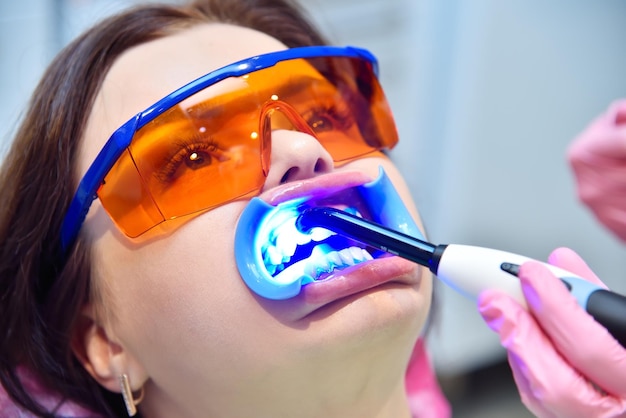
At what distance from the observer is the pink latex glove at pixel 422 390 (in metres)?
1.17

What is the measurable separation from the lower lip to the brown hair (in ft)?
1.16

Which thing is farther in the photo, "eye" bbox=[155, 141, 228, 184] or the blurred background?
the blurred background

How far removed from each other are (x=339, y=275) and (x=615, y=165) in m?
0.38

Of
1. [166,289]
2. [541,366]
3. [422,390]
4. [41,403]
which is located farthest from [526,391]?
[41,403]

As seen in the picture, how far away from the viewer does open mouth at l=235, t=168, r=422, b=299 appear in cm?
74

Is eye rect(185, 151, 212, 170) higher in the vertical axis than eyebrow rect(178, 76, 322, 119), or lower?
lower

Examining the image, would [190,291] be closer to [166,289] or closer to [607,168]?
[166,289]

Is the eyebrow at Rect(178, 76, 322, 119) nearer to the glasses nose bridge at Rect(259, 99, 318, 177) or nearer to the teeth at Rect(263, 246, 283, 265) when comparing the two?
the glasses nose bridge at Rect(259, 99, 318, 177)

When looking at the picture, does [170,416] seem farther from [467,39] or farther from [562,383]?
[467,39]

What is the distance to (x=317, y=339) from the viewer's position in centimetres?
73

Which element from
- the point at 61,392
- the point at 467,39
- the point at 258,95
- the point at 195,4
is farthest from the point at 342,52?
the point at 467,39

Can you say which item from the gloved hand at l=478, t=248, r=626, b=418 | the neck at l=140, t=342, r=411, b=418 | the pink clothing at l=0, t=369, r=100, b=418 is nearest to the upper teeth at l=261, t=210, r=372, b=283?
the neck at l=140, t=342, r=411, b=418

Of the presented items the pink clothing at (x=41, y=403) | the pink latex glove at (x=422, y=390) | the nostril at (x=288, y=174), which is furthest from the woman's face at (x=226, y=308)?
the pink latex glove at (x=422, y=390)

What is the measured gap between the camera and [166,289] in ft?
2.58
